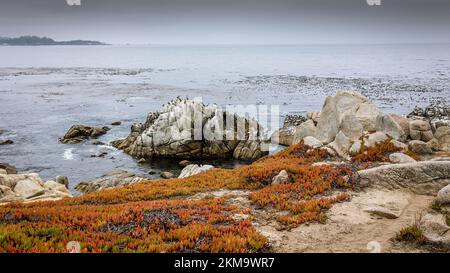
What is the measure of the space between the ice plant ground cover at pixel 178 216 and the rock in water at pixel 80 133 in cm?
3463

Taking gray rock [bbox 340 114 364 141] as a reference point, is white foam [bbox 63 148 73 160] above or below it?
below

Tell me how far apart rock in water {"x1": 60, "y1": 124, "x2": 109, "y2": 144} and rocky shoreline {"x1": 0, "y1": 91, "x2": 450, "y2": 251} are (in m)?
0.15

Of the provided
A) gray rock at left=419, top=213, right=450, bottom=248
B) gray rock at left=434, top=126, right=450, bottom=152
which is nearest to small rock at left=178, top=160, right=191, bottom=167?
gray rock at left=434, top=126, right=450, bottom=152

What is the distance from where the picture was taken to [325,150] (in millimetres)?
25562

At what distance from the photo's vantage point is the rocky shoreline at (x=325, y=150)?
637 inches

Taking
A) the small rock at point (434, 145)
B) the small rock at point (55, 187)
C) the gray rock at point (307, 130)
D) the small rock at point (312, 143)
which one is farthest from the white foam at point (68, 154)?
the small rock at point (434, 145)

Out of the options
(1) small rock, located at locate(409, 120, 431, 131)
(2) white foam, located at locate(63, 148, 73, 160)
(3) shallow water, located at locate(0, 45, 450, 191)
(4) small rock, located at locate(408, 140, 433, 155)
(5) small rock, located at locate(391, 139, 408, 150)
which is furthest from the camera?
(2) white foam, located at locate(63, 148, 73, 160)

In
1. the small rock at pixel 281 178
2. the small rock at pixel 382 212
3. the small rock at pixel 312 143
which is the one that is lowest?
the small rock at pixel 281 178

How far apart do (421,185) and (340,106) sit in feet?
61.9

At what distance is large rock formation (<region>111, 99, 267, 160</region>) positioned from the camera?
45.7m

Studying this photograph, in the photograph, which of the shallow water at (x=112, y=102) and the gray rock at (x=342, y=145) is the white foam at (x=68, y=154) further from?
the gray rock at (x=342, y=145)

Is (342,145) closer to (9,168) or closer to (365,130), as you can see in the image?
(365,130)

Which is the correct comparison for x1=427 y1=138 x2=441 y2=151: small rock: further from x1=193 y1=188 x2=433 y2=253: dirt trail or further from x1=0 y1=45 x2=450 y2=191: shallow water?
x1=0 y1=45 x2=450 y2=191: shallow water
